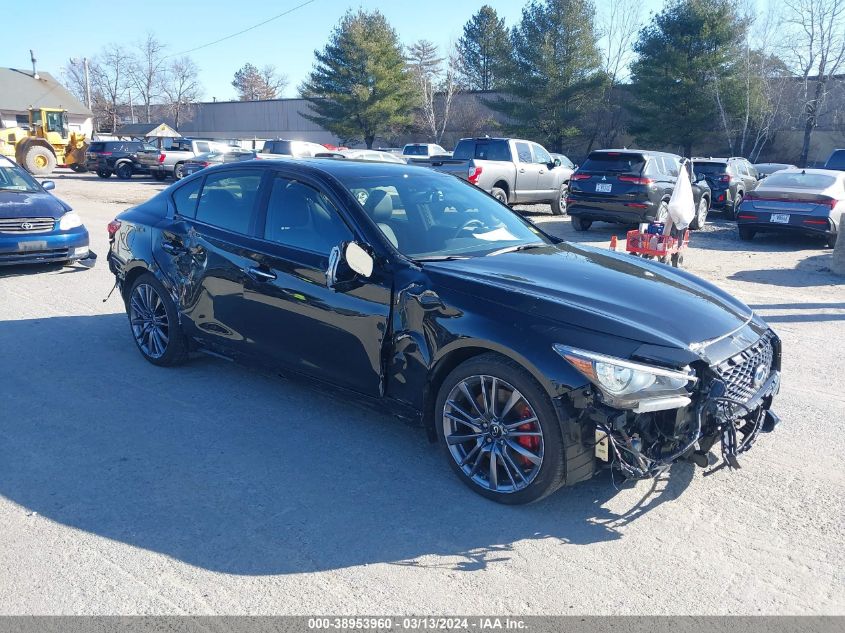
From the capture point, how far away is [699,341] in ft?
11.8

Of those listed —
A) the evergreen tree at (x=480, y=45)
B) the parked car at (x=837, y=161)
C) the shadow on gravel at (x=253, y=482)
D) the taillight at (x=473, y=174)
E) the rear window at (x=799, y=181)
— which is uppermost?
the evergreen tree at (x=480, y=45)

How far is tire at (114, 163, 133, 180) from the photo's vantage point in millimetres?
31866

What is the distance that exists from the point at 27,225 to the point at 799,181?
13.1 meters

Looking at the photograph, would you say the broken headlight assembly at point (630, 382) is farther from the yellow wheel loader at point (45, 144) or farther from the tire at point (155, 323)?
the yellow wheel loader at point (45, 144)

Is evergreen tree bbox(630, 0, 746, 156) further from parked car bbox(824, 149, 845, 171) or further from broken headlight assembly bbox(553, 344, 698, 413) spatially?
broken headlight assembly bbox(553, 344, 698, 413)

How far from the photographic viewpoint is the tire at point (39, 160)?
33.2 m

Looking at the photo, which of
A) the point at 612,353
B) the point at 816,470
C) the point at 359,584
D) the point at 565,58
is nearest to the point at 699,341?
the point at 612,353

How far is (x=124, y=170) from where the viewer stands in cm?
3206

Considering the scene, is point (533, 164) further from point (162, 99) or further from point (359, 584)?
point (162, 99)

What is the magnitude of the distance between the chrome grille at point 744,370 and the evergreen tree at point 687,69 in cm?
3423

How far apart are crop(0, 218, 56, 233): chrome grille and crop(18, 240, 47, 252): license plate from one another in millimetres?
165

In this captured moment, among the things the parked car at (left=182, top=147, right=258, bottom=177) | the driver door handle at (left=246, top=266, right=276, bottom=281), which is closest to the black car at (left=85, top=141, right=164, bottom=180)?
the parked car at (left=182, top=147, right=258, bottom=177)

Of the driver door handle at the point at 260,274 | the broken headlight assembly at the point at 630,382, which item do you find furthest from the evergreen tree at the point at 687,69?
the broken headlight assembly at the point at 630,382

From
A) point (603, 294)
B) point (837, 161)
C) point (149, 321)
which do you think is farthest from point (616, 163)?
point (837, 161)
